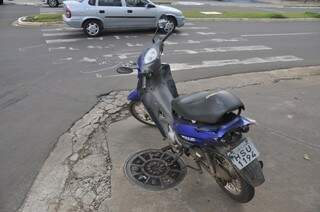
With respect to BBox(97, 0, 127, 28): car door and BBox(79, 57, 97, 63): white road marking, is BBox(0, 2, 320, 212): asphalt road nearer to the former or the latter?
BBox(79, 57, 97, 63): white road marking

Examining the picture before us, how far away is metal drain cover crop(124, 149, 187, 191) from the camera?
471 cm

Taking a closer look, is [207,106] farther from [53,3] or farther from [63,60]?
[53,3]

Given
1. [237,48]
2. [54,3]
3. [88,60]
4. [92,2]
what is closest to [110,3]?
[92,2]

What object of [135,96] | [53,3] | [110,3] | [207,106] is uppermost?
[207,106]

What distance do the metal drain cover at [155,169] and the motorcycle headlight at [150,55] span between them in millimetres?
1319

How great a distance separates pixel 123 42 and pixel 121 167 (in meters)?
8.46

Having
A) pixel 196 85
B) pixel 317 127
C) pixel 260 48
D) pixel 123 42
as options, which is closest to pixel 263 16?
pixel 260 48

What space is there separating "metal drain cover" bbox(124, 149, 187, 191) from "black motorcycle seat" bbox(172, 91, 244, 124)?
96 centimetres

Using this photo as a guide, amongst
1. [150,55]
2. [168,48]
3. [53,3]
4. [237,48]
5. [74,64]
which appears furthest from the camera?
[53,3]

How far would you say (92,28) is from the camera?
13727 millimetres

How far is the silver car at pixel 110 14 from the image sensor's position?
45.0 ft

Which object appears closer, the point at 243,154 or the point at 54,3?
the point at 243,154

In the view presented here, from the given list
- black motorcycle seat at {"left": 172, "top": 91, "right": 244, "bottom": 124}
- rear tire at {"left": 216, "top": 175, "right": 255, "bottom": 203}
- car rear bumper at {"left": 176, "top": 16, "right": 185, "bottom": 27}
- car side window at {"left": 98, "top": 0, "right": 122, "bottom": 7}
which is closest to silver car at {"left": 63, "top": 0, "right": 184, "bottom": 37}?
car side window at {"left": 98, "top": 0, "right": 122, "bottom": 7}

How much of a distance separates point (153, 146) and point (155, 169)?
0.68m
